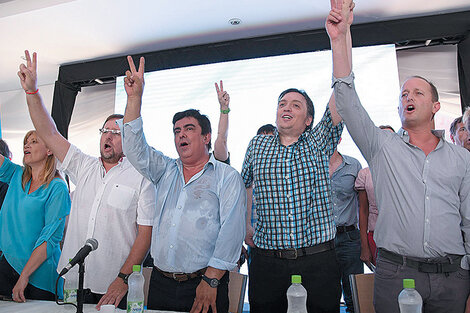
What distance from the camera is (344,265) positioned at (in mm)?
2533

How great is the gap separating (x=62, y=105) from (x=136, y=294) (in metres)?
4.33

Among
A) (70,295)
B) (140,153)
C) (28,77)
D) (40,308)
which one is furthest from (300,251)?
(28,77)

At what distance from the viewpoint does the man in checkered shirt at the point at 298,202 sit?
1619 millimetres

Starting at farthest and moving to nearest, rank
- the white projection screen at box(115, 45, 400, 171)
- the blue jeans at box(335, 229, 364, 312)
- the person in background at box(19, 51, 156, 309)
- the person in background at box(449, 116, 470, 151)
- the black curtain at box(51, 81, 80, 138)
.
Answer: the black curtain at box(51, 81, 80, 138), the white projection screen at box(115, 45, 400, 171), the blue jeans at box(335, 229, 364, 312), the person in background at box(449, 116, 470, 151), the person in background at box(19, 51, 156, 309)

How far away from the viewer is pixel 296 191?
174cm

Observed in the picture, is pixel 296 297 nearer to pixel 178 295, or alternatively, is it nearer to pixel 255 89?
pixel 178 295

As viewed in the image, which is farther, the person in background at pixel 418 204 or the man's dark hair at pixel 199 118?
the man's dark hair at pixel 199 118

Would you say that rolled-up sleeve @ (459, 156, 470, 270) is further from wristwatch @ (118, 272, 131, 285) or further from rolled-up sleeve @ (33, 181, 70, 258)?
rolled-up sleeve @ (33, 181, 70, 258)

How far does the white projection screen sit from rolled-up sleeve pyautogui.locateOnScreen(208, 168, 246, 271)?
2.28 m

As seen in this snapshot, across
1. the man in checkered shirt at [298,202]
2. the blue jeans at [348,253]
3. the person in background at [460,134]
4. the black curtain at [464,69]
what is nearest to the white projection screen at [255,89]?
the black curtain at [464,69]

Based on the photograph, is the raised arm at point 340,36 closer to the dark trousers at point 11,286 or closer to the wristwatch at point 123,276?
the wristwatch at point 123,276

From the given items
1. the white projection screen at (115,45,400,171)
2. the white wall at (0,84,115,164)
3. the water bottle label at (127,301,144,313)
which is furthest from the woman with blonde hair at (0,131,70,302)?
the white wall at (0,84,115,164)

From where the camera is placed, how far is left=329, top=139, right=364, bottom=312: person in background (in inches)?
99.7

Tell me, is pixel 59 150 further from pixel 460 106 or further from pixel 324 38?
pixel 460 106
